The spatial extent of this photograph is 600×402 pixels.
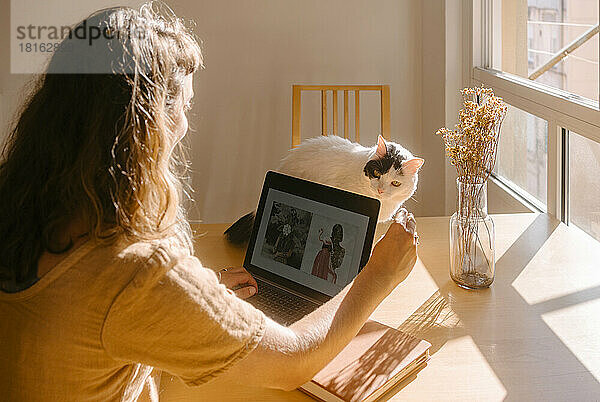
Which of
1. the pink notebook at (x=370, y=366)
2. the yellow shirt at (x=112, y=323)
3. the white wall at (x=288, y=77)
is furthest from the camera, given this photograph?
the white wall at (x=288, y=77)

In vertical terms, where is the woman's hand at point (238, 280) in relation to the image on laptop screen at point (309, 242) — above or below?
below

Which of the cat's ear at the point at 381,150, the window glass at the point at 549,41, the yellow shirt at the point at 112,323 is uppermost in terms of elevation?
the window glass at the point at 549,41

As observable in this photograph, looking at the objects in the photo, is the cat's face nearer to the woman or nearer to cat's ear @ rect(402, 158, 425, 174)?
cat's ear @ rect(402, 158, 425, 174)

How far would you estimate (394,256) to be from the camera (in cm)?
100

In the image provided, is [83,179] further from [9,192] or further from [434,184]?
[434,184]

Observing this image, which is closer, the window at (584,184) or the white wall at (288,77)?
the window at (584,184)

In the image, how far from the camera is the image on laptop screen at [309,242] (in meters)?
1.23

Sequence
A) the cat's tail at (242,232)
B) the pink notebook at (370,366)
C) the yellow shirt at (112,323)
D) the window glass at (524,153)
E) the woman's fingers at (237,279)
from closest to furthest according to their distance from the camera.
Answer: the yellow shirt at (112,323), the pink notebook at (370,366), the woman's fingers at (237,279), the cat's tail at (242,232), the window glass at (524,153)

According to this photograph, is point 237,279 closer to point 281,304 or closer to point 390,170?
point 281,304

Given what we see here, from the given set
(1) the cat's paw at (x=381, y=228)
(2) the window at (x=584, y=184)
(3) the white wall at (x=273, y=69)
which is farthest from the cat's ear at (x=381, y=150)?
(3) the white wall at (x=273, y=69)

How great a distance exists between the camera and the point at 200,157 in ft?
9.57

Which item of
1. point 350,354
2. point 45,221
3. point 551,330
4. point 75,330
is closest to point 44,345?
point 75,330

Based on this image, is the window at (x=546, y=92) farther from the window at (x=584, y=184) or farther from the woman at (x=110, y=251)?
the woman at (x=110, y=251)

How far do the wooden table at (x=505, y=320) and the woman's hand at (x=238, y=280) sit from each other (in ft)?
0.45
